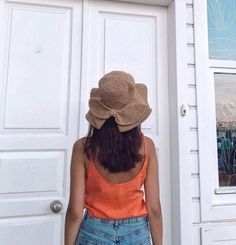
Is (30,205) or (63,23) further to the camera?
(63,23)

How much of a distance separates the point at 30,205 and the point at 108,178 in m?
0.80

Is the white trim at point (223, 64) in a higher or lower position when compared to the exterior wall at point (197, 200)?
higher

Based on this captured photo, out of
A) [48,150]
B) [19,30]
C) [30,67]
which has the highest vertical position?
[19,30]

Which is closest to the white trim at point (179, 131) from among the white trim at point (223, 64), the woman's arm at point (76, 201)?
the white trim at point (223, 64)

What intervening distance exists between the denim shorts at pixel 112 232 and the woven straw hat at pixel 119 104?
0.38 meters

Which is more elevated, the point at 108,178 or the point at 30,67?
the point at 30,67

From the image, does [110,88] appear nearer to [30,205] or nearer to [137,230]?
[137,230]

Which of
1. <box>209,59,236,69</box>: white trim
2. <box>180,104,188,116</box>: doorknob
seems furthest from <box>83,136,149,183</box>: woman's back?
<box>209,59,236,69</box>: white trim

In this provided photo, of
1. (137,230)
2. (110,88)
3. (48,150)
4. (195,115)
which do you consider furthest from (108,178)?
(195,115)

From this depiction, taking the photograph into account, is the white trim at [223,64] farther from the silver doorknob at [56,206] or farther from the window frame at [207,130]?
the silver doorknob at [56,206]

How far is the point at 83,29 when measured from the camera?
1864mm

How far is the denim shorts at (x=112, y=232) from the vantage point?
3.53 feet

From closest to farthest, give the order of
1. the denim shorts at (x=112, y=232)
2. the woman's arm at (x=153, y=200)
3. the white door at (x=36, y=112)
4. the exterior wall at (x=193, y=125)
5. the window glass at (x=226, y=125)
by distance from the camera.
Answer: the denim shorts at (x=112, y=232)
the woman's arm at (x=153, y=200)
the white door at (x=36, y=112)
the exterior wall at (x=193, y=125)
the window glass at (x=226, y=125)

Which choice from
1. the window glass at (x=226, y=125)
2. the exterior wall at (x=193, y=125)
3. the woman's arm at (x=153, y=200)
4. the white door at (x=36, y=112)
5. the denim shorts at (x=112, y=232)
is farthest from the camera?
the window glass at (x=226, y=125)
